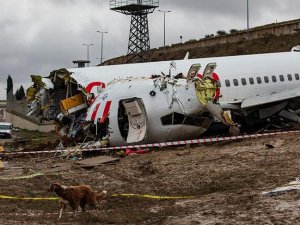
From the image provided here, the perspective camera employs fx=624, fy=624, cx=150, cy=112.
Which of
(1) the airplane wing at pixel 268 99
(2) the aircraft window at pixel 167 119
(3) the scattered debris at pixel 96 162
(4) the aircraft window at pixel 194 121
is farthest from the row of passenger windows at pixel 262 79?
(3) the scattered debris at pixel 96 162

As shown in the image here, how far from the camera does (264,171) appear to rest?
14.2 m

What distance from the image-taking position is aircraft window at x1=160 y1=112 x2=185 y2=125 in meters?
20.5

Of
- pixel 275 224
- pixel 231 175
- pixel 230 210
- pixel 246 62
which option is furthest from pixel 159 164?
pixel 246 62

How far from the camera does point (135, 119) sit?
20.7m

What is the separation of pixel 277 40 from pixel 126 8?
738 inches

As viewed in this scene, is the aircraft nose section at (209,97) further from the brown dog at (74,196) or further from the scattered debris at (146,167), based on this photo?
the brown dog at (74,196)

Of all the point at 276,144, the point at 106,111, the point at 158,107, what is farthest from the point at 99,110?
the point at 276,144

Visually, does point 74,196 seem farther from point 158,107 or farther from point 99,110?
point 99,110

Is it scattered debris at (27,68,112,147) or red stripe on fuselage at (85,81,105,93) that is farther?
red stripe on fuselage at (85,81,105,93)

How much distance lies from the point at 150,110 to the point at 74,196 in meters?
10.2

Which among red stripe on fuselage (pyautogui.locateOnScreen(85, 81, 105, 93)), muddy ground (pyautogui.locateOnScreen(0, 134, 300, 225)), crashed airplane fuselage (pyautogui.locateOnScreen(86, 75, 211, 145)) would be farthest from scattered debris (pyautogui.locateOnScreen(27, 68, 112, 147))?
muddy ground (pyautogui.locateOnScreen(0, 134, 300, 225))

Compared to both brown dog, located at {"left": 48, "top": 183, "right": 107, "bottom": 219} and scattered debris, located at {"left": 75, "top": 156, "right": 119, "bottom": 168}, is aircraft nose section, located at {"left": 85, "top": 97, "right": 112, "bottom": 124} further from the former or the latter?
brown dog, located at {"left": 48, "top": 183, "right": 107, "bottom": 219}

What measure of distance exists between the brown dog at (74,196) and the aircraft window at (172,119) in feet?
31.9

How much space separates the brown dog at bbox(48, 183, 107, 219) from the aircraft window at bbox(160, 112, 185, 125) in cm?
973
